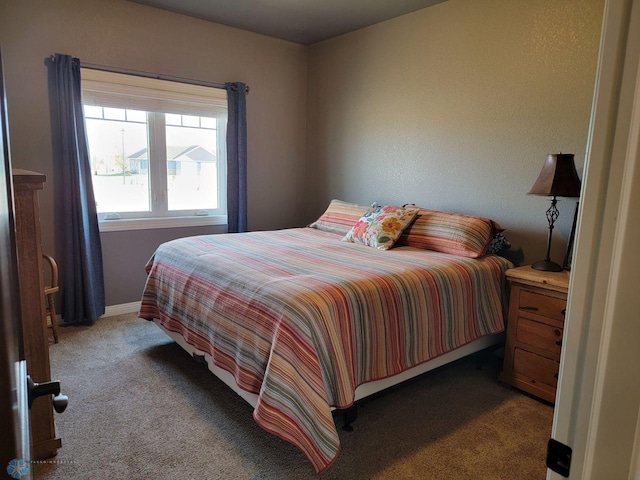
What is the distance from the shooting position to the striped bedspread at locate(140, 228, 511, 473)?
1.75 metres

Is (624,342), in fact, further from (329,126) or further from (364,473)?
(329,126)

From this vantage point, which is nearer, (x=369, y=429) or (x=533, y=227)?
(x=369, y=429)

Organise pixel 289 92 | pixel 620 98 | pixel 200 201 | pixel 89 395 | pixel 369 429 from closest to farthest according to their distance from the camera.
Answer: pixel 620 98
pixel 369 429
pixel 89 395
pixel 200 201
pixel 289 92

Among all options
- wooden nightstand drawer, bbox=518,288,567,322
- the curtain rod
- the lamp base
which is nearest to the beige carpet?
wooden nightstand drawer, bbox=518,288,567,322

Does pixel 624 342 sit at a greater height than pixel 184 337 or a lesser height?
greater

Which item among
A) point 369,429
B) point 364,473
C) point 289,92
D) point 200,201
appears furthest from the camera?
point 289,92

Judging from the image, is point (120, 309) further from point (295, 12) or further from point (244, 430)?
point (295, 12)

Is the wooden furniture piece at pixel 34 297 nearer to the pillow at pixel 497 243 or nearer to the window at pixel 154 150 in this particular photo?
the window at pixel 154 150

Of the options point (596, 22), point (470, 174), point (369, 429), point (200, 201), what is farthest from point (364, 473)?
point (200, 201)

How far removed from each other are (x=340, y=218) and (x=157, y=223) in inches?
65.8

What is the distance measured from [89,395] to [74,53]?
255cm

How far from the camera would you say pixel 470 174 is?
3242mm

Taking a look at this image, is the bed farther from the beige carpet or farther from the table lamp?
the table lamp

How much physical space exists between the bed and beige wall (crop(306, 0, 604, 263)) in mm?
407
